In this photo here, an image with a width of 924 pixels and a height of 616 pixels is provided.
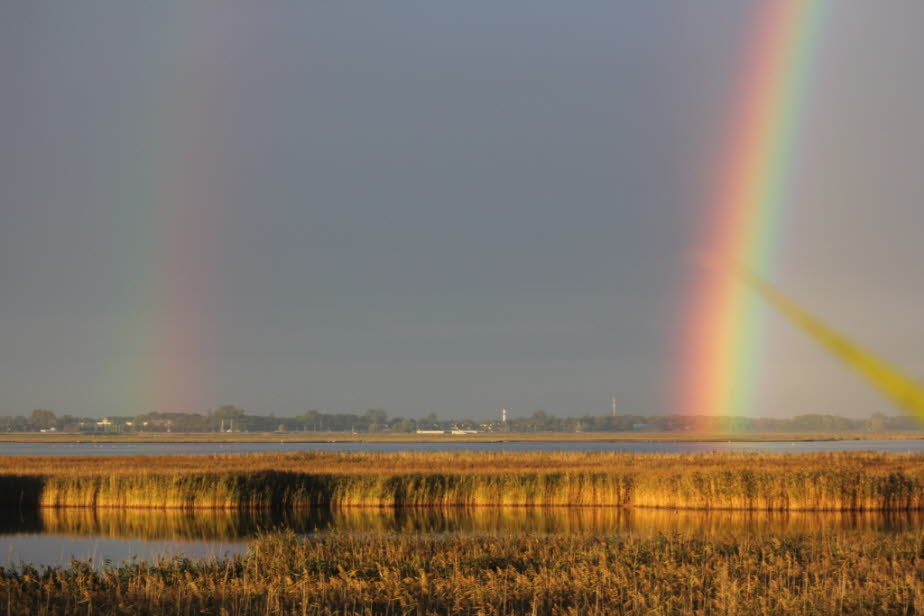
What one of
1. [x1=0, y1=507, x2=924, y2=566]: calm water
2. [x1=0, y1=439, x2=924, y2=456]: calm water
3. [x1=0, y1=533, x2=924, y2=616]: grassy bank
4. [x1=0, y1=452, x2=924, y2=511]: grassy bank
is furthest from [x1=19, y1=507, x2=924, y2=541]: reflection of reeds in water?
[x1=0, y1=439, x2=924, y2=456]: calm water

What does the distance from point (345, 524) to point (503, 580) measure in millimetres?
15255

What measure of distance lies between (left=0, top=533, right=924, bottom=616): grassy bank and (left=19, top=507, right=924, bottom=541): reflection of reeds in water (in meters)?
7.62

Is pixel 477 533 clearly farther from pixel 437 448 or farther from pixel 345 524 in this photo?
pixel 437 448

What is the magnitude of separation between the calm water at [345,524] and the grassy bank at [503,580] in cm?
590

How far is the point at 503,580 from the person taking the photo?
15.2m

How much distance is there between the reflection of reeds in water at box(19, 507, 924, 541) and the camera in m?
27.8

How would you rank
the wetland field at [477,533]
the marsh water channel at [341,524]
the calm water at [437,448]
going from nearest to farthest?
the wetland field at [477,533] < the marsh water channel at [341,524] < the calm water at [437,448]

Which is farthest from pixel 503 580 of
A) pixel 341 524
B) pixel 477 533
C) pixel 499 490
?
pixel 499 490

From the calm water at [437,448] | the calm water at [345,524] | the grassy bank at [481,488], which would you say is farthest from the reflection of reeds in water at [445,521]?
the calm water at [437,448]

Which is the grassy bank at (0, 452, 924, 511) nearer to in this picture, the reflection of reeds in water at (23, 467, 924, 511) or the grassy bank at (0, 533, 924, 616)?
the reflection of reeds in water at (23, 467, 924, 511)

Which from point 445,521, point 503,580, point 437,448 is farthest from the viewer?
point 437,448

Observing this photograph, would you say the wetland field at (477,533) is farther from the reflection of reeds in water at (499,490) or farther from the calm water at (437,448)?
the calm water at (437,448)

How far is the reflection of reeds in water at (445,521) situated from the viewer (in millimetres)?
27781

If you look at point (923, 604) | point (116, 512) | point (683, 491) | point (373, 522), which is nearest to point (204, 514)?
point (116, 512)
